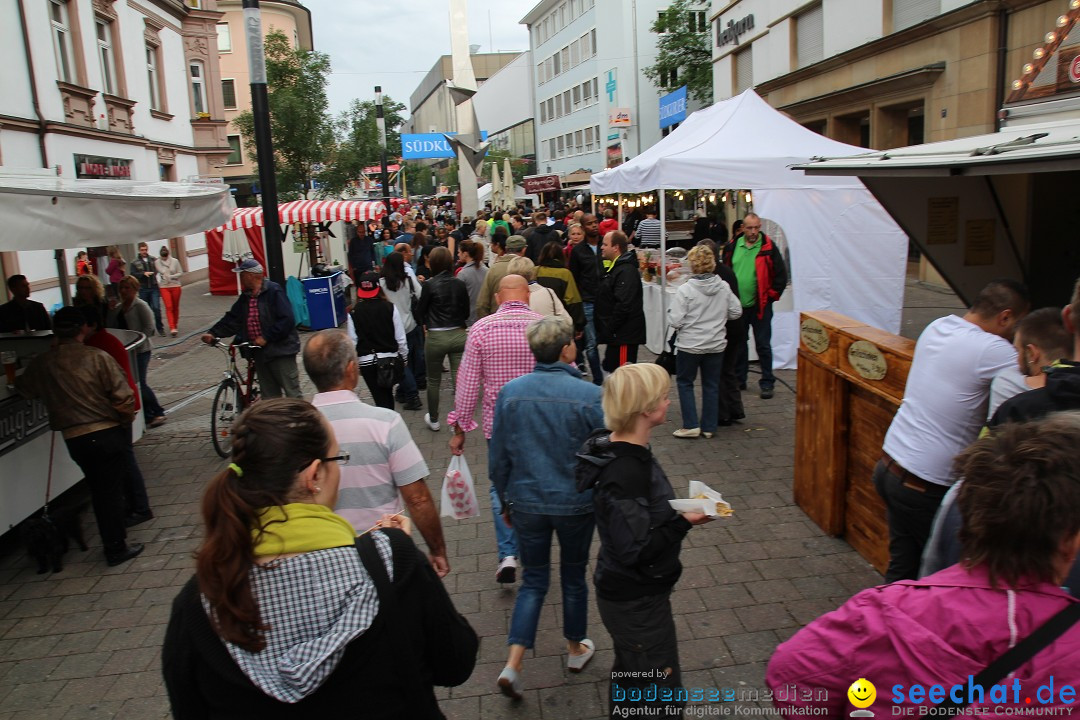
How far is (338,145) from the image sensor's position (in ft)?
81.5

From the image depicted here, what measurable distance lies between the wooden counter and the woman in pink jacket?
263cm

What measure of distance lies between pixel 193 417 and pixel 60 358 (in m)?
4.25

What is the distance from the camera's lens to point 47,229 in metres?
4.76

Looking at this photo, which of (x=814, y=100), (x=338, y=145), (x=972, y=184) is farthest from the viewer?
(x=338, y=145)

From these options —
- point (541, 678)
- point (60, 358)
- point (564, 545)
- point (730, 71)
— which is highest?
point (730, 71)

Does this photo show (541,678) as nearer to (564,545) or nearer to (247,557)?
(564,545)

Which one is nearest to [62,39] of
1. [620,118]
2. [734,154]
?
[734,154]

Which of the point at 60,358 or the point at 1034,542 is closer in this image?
the point at 1034,542

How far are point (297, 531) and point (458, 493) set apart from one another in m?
2.61

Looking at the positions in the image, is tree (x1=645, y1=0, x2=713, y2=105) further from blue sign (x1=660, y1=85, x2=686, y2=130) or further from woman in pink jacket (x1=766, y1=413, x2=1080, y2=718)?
woman in pink jacket (x1=766, y1=413, x2=1080, y2=718)

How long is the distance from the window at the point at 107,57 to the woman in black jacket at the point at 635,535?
21.0 metres

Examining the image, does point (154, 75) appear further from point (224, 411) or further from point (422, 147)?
point (224, 411)

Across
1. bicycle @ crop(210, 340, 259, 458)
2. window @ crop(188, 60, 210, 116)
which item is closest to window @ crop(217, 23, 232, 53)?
window @ crop(188, 60, 210, 116)

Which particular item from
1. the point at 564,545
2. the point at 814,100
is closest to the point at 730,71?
the point at 814,100
